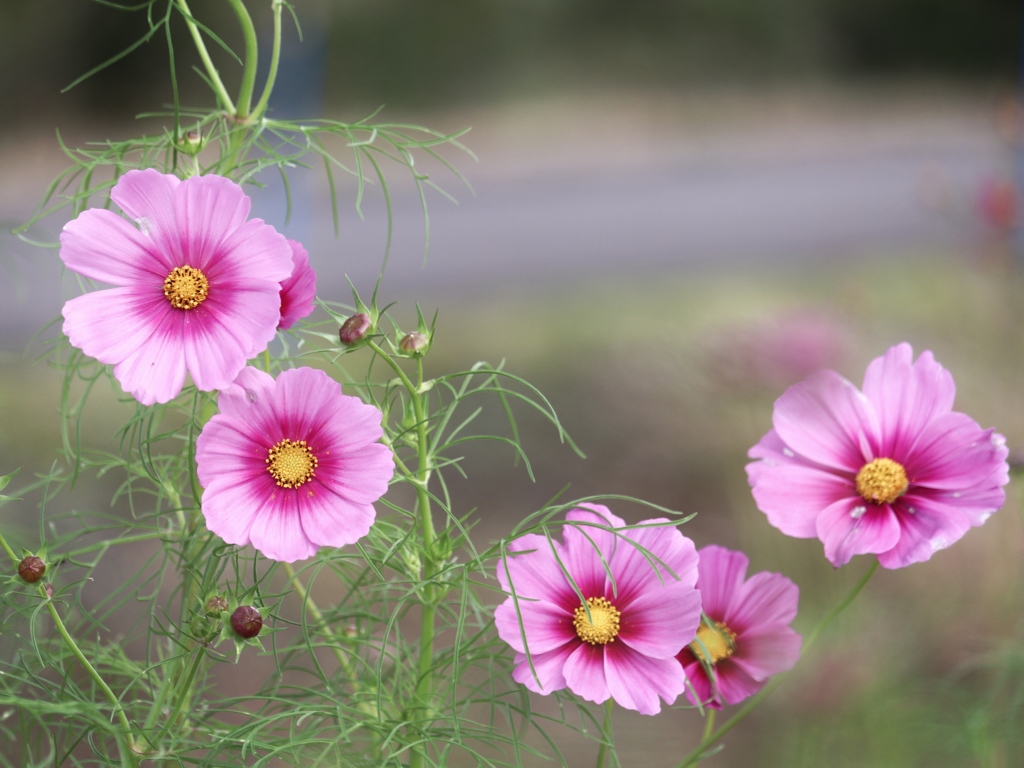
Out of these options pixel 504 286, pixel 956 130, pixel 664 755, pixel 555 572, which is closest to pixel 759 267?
pixel 504 286

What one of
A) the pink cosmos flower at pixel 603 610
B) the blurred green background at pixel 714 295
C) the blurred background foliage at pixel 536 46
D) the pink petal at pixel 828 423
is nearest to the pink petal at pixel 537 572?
the pink cosmos flower at pixel 603 610

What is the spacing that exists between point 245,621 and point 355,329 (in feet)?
0.33

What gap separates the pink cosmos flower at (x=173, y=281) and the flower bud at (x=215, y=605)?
0.07 m

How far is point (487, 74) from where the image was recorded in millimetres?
7637

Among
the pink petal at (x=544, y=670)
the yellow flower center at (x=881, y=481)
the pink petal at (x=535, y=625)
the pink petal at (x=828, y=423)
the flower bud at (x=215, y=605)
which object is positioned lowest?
the flower bud at (x=215, y=605)

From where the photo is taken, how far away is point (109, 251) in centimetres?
37

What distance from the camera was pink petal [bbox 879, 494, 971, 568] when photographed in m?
0.37

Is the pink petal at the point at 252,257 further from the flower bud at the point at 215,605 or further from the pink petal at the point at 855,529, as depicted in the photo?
the pink petal at the point at 855,529

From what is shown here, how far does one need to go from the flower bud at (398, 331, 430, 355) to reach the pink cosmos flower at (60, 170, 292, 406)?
0.05 metres

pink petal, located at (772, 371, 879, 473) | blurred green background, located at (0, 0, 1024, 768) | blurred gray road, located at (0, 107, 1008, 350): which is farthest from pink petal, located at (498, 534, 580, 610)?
blurred gray road, located at (0, 107, 1008, 350)

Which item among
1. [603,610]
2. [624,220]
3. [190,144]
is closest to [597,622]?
[603,610]

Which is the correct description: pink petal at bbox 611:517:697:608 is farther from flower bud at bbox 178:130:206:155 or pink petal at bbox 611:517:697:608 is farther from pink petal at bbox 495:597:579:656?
flower bud at bbox 178:130:206:155

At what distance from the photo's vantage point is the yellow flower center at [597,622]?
1.26 feet

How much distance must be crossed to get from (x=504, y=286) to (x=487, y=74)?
4517mm
